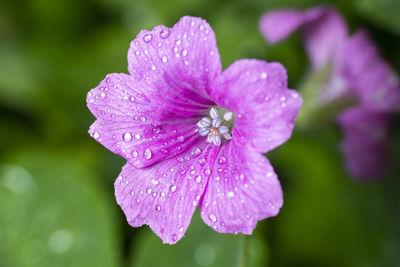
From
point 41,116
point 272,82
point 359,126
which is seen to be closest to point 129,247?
point 41,116

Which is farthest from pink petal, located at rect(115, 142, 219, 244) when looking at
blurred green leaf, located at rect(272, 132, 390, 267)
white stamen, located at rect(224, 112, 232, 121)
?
blurred green leaf, located at rect(272, 132, 390, 267)

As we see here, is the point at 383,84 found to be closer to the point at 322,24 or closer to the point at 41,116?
the point at 322,24

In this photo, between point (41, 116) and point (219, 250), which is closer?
point (219, 250)

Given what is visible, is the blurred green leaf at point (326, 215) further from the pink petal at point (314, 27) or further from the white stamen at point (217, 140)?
the white stamen at point (217, 140)

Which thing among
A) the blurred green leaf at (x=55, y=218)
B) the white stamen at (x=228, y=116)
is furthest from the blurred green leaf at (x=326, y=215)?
the white stamen at (x=228, y=116)

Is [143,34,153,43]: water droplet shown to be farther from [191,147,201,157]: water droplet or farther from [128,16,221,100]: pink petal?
[191,147,201,157]: water droplet

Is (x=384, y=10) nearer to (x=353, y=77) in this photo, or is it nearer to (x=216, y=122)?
(x=353, y=77)
